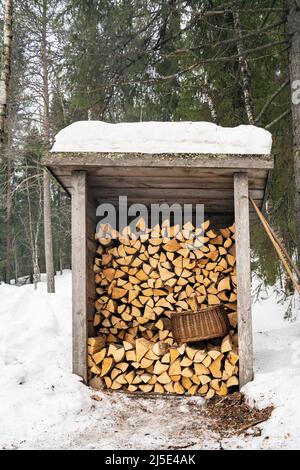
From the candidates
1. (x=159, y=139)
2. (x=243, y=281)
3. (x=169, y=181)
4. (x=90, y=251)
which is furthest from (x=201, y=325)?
(x=159, y=139)

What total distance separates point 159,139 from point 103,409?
103 inches

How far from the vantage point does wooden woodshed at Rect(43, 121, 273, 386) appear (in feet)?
13.5

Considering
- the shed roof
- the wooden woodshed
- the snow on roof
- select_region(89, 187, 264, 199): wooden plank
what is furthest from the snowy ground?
the snow on roof

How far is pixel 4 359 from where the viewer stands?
4.56 metres

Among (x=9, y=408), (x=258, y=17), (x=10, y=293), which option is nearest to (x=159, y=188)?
(x=9, y=408)

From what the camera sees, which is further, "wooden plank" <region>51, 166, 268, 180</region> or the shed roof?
"wooden plank" <region>51, 166, 268, 180</region>

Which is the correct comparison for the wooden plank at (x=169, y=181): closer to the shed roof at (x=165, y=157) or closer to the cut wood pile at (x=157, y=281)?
the shed roof at (x=165, y=157)

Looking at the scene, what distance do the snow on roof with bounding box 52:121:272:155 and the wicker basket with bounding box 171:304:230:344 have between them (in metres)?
1.71

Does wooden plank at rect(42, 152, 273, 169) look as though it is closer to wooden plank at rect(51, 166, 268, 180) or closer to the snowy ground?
wooden plank at rect(51, 166, 268, 180)

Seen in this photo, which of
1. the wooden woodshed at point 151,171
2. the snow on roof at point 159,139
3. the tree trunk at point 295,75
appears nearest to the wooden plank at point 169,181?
the wooden woodshed at point 151,171

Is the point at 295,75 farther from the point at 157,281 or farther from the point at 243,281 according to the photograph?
the point at 157,281

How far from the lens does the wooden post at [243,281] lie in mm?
4168

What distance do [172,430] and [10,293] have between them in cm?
586
